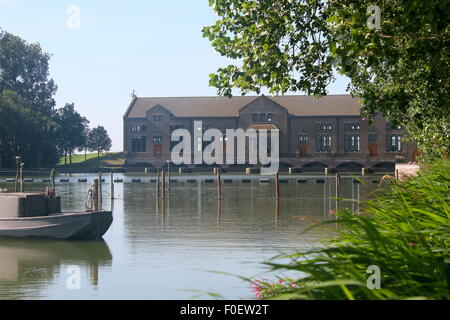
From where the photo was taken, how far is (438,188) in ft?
23.4

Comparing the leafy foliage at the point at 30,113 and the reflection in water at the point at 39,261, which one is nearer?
the reflection in water at the point at 39,261

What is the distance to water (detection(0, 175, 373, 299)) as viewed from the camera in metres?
16.2

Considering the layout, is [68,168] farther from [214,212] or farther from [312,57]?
[312,57]

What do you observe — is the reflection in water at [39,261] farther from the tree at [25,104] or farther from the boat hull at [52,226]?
the tree at [25,104]

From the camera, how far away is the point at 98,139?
128750 millimetres

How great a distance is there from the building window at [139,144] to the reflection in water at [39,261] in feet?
244

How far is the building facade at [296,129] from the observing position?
95.4 m

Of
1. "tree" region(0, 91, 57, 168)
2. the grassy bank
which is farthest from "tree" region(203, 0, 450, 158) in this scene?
the grassy bank

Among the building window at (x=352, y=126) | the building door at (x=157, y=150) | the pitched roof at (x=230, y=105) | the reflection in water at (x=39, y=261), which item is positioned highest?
the pitched roof at (x=230, y=105)

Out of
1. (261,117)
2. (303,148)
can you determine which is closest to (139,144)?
(261,117)

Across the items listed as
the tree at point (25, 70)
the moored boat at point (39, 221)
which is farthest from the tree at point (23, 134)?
the moored boat at point (39, 221)
